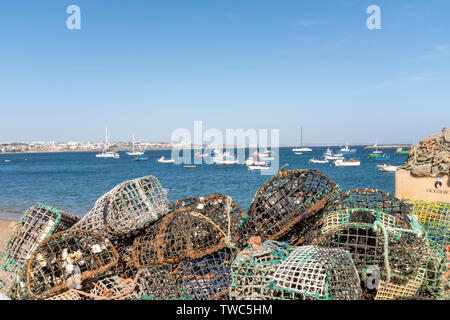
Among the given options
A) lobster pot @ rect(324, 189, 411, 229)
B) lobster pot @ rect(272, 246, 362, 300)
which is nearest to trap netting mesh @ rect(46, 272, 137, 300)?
lobster pot @ rect(272, 246, 362, 300)

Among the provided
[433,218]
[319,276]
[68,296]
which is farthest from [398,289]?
[68,296]

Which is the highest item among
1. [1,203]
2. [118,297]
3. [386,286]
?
[386,286]

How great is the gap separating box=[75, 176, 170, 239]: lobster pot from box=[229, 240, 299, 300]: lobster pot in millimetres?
1423

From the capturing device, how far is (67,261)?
317 cm

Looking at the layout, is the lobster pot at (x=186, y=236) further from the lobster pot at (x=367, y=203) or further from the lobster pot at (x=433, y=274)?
the lobster pot at (x=433, y=274)

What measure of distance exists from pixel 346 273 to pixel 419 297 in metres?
0.86

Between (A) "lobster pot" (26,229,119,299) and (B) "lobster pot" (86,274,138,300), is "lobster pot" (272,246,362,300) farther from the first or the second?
(A) "lobster pot" (26,229,119,299)

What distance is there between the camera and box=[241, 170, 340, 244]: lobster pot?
3625 mm

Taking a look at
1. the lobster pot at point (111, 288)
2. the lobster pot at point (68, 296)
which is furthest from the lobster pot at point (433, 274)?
the lobster pot at point (68, 296)

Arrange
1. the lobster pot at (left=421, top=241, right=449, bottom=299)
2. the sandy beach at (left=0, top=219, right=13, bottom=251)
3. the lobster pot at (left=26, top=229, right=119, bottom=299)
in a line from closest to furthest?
the lobster pot at (left=421, top=241, right=449, bottom=299), the lobster pot at (left=26, top=229, right=119, bottom=299), the sandy beach at (left=0, top=219, right=13, bottom=251)

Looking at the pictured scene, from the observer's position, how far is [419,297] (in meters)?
2.87

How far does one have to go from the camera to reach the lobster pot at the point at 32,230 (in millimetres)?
3559
